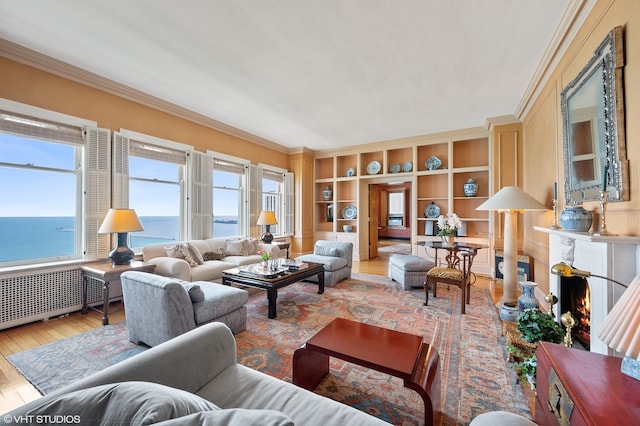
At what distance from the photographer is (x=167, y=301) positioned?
2115 mm

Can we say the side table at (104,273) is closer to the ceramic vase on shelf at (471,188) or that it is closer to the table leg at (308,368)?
the table leg at (308,368)

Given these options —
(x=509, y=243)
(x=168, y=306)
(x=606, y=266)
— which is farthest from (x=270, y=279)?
(x=509, y=243)

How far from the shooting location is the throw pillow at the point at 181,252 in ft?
12.3

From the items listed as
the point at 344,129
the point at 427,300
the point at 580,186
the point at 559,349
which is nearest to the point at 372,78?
the point at 344,129

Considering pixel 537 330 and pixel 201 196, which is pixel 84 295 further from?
pixel 537 330

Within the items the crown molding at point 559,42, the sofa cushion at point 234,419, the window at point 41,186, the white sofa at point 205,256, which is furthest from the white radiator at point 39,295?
the crown molding at point 559,42

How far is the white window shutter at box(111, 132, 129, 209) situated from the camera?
11.8 ft

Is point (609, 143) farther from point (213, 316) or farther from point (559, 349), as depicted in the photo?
point (213, 316)

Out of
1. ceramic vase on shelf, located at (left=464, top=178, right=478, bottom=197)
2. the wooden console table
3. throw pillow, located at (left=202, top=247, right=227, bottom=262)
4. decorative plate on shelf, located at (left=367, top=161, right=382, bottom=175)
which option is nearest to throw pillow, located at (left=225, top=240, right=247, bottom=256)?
throw pillow, located at (left=202, top=247, right=227, bottom=262)

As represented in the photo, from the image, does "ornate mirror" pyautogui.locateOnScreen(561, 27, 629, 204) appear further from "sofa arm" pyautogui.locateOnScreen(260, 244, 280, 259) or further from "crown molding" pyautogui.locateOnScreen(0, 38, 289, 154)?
"crown molding" pyautogui.locateOnScreen(0, 38, 289, 154)

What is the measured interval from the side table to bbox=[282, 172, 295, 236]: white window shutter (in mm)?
3736

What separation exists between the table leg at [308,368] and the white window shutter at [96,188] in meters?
3.26

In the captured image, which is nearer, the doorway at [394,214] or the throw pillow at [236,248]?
the throw pillow at [236,248]

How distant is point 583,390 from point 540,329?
1179 millimetres
